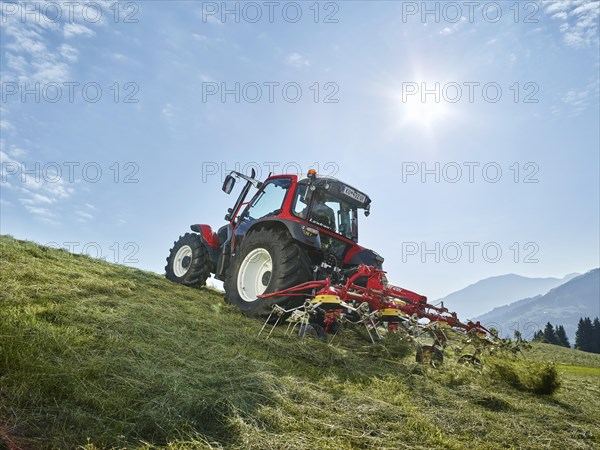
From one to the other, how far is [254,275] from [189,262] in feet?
8.88

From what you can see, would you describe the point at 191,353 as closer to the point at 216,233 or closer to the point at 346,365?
the point at 346,365

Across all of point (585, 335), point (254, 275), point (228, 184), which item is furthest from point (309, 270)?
point (585, 335)

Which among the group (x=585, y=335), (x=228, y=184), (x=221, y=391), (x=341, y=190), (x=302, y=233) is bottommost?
(x=585, y=335)

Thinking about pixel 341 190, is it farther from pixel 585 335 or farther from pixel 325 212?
pixel 585 335

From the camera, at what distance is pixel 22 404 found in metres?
1.81

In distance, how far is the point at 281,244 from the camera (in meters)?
5.57

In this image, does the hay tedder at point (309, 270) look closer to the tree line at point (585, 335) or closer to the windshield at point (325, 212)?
the windshield at point (325, 212)

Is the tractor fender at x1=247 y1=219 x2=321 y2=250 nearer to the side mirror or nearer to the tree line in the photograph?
the side mirror

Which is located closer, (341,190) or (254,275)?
(254,275)

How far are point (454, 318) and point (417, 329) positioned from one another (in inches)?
43.0

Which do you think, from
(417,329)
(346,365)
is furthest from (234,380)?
(417,329)

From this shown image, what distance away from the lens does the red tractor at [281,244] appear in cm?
547

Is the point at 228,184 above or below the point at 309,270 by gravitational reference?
above

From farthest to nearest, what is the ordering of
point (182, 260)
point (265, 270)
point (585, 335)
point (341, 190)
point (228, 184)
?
point (585, 335), point (182, 260), point (228, 184), point (341, 190), point (265, 270)
